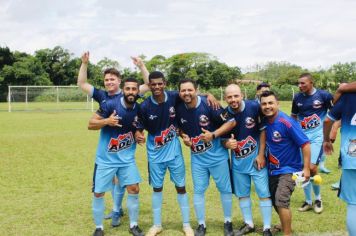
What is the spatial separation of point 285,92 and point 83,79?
4212 cm

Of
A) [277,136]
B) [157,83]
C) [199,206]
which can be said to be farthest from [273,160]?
[157,83]

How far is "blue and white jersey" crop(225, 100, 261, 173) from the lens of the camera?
230 inches

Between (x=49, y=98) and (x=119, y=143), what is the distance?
37.3 m

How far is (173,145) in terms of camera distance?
6062mm

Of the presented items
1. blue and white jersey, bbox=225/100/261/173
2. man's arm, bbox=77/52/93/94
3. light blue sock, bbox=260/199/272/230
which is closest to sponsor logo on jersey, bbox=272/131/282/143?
blue and white jersey, bbox=225/100/261/173

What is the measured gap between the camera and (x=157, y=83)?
5.85m

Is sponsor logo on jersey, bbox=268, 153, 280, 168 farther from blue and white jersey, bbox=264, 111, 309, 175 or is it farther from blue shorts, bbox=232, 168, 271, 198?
blue shorts, bbox=232, 168, 271, 198

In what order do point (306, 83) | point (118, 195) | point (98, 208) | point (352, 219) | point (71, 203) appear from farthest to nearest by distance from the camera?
point (71, 203) → point (306, 83) → point (118, 195) → point (98, 208) → point (352, 219)

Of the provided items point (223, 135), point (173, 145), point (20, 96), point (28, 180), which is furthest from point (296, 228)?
point (20, 96)

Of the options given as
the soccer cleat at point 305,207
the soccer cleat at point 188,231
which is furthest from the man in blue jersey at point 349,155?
the soccer cleat at point 305,207

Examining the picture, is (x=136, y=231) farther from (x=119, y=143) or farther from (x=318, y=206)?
(x=318, y=206)

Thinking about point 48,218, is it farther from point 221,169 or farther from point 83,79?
point 221,169

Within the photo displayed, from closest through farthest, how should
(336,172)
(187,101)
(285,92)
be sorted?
(187,101)
(336,172)
(285,92)

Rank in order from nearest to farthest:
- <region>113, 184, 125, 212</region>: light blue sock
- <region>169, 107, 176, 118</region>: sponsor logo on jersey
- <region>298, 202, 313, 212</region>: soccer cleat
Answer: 1. <region>169, 107, 176, 118</region>: sponsor logo on jersey
2. <region>113, 184, 125, 212</region>: light blue sock
3. <region>298, 202, 313, 212</region>: soccer cleat
